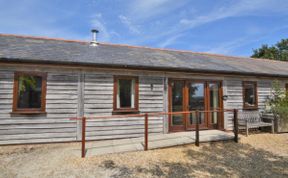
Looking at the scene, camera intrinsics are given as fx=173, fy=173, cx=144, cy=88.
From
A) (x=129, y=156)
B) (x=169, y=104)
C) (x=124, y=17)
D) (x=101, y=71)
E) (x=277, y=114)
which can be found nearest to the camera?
(x=129, y=156)

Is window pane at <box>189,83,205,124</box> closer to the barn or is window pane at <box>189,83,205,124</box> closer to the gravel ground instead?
the barn

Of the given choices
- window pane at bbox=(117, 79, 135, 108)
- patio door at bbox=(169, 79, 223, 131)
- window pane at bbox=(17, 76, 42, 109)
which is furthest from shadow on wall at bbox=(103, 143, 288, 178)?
window pane at bbox=(17, 76, 42, 109)

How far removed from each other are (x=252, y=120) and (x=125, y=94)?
5912 mm

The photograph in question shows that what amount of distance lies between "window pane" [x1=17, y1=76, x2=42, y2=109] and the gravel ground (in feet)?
4.38

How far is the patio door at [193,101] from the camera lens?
7.03 meters

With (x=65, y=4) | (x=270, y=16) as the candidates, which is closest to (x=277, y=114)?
(x=270, y=16)

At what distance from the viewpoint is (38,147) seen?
534cm

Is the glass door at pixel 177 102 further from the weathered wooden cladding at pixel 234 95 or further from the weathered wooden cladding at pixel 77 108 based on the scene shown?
the weathered wooden cladding at pixel 234 95

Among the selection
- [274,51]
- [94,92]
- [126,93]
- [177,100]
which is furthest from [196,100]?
[274,51]

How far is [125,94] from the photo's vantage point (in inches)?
253

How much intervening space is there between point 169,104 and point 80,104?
334 cm

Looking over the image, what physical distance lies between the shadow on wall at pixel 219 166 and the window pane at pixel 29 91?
3335 mm

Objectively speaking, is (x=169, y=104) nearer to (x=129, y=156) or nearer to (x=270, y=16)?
(x=129, y=156)

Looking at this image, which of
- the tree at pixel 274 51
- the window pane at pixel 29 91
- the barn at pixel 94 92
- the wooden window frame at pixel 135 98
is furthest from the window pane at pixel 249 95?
the tree at pixel 274 51
